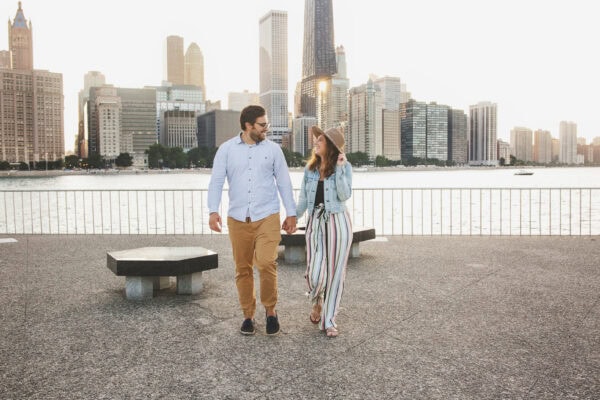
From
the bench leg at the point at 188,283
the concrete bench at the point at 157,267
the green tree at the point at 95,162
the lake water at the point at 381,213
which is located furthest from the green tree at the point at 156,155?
the bench leg at the point at 188,283

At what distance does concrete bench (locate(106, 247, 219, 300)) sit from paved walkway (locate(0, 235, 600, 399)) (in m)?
0.19

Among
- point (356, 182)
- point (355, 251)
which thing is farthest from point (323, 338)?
point (356, 182)

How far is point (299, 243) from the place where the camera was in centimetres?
799

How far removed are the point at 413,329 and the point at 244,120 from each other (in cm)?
238

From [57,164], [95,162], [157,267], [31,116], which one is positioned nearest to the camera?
[157,267]

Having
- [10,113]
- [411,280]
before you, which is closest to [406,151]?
[10,113]

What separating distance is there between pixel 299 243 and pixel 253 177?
11.5 ft

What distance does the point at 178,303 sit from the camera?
5.83 metres

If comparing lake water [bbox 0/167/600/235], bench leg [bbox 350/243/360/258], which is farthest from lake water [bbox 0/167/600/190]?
bench leg [bbox 350/243/360/258]

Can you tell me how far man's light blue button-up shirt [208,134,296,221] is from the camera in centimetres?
461

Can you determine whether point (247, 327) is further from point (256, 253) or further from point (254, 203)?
point (254, 203)

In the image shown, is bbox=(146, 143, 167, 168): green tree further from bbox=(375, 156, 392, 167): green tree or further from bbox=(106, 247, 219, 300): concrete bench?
bbox=(106, 247, 219, 300): concrete bench

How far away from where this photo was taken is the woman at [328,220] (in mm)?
4652

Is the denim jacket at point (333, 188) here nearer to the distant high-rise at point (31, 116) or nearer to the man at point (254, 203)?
the man at point (254, 203)
